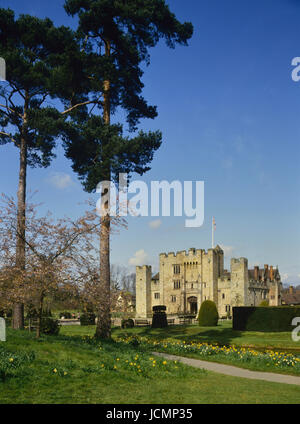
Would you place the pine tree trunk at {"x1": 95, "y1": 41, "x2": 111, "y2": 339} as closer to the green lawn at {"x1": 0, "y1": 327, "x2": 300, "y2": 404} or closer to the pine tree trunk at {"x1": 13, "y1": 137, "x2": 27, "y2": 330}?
the pine tree trunk at {"x1": 13, "y1": 137, "x2": 27, "y2": 330}

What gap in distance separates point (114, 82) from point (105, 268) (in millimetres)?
8723

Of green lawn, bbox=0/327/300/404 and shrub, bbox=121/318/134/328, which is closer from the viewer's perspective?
green lawn, bbox=0/327/300/404

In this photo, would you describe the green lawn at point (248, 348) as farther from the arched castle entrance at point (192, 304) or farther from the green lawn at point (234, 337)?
the arched castle entrance at point (192, 304)

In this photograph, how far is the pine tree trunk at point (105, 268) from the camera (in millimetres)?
15005

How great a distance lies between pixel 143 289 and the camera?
6266cm

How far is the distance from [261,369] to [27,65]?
1601cm

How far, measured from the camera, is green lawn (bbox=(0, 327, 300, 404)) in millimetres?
8078

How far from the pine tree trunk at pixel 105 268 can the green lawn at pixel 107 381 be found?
9.89 ft

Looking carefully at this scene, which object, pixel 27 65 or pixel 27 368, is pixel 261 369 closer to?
pixel 27 368

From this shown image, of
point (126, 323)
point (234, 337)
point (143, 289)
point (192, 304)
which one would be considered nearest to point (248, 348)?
point (234, 337)

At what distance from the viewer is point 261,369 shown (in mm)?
13211

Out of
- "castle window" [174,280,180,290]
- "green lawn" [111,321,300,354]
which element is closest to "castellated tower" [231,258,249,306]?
"castle window" [174,280,180,290]

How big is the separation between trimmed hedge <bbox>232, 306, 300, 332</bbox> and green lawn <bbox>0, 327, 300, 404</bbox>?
19170 mm
